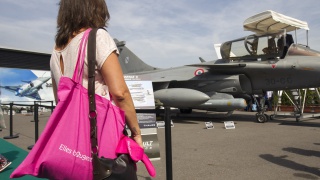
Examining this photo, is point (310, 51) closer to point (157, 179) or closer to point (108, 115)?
point (157, 179)

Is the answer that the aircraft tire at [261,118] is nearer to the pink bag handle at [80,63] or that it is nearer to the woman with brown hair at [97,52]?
the woman with brown hair at [97,52]

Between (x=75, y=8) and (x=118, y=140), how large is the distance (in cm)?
83

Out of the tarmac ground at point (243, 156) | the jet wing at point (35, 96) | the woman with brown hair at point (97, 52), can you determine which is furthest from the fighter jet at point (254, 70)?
the jet wing at point (35, 96)

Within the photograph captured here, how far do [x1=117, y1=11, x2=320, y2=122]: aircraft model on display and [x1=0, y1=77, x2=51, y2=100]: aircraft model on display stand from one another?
Result: 1791 centimetres

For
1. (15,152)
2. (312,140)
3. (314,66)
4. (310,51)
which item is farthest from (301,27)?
(15,152)

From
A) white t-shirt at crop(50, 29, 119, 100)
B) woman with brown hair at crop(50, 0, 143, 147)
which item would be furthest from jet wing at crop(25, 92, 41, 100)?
white t-shirt at crop(50, 29, 119, 100)

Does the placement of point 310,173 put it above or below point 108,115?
below

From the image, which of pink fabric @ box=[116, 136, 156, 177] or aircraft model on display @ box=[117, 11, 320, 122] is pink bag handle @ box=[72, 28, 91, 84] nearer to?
pink fabric @ box=[116, 136, 156, 177]

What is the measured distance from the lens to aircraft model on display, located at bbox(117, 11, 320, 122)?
9.18m

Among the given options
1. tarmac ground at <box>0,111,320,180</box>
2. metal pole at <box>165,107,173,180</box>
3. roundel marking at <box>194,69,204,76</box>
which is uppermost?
roundel marking at <box>194,69,204,76</box>

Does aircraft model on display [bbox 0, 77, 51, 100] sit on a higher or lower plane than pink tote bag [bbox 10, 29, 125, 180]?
higher

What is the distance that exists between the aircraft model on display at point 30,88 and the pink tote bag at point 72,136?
2624 cm

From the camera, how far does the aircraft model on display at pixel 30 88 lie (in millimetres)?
25094

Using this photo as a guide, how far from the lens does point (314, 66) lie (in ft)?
28.4
